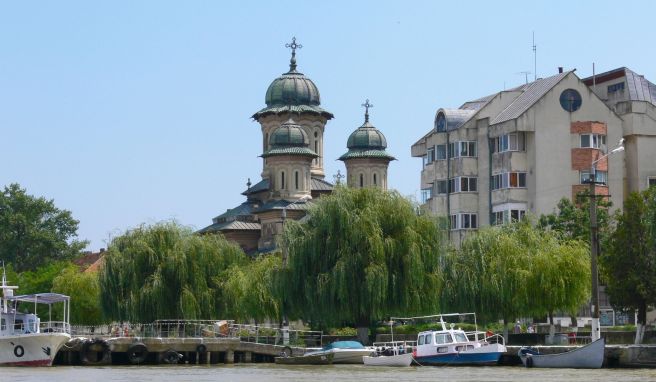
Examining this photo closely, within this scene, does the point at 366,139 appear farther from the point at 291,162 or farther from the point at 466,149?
the point at 466,149

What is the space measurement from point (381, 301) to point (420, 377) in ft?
45.0

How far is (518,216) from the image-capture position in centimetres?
9694

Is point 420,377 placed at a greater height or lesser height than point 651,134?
lesser

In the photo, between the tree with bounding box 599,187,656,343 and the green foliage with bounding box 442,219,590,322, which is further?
the green foliage with bounding box 442,219,590,322

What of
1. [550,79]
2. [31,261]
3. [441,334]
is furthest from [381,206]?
[31,261]

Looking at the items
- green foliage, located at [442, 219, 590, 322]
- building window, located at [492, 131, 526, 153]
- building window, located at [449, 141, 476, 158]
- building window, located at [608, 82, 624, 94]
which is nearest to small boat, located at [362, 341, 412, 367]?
green foliage, located at [442, 219, 590, 322]

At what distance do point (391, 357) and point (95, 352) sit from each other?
15747 mm

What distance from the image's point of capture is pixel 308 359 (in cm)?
6800

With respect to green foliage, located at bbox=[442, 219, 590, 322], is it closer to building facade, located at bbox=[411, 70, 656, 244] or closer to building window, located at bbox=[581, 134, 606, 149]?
building facade, located at bbox=[411, 70, 656, 244]

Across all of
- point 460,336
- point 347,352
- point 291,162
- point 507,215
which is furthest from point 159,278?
point 291,162

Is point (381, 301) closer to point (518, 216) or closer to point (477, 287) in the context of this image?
point (477, 287)

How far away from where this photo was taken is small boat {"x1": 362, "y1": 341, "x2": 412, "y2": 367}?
211ft

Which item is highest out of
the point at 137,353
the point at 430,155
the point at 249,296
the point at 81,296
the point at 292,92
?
the point at 292,92

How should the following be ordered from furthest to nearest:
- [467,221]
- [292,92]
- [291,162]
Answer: [292,92] → [291,162] → [467,221]
